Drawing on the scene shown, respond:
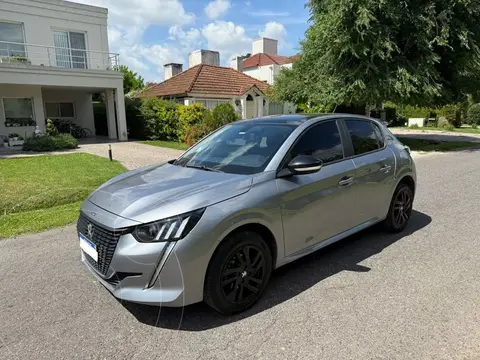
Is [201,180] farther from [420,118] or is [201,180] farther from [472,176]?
[420,118]

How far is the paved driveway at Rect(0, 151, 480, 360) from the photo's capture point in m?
2.73

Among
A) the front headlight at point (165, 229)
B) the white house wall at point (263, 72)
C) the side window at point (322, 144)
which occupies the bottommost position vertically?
the front headlight at point (165, 229)

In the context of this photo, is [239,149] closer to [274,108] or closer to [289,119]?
[289,119]

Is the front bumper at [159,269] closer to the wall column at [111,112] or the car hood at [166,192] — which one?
the car hood at [166,192]

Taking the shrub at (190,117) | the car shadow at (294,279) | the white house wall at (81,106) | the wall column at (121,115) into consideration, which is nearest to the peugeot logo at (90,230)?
the car shadow at (294,279)

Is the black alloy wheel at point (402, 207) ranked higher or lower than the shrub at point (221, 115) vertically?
lower

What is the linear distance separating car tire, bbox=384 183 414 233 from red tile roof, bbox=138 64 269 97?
19130mm

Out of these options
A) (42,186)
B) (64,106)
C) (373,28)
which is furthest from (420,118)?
(42,186)

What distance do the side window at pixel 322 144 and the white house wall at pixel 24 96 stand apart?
59.5 feet

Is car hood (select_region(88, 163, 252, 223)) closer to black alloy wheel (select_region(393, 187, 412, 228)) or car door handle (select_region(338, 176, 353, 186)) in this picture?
car door handle (select_region(338, 176, 353, 186))

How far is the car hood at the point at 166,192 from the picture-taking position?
2936mm

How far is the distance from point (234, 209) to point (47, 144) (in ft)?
49.5

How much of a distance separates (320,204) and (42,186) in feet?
22.2

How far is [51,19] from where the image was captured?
1903cm
